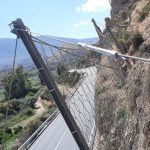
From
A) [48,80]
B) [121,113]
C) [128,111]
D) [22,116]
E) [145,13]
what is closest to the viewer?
[48,80]

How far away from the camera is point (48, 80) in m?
10.3

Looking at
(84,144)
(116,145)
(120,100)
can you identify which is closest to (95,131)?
(120,100)

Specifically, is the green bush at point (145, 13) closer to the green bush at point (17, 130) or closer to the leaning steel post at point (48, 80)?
the leaning steel post at point (48, 80)

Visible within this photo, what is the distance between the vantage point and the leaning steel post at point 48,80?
1032 centimetres

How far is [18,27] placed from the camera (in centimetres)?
1041

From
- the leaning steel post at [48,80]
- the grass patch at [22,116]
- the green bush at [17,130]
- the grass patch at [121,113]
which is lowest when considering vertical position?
the grass patch at [22,116]

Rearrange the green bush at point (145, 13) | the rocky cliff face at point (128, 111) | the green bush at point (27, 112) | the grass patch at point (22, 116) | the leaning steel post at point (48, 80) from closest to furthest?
the leaning steel post at point (48, 80) < the rocky cliff face at point (128, 111) < the green bush at point (145, 13) < the grass patch at point (22, 116) < the green bush at point (27, 112)

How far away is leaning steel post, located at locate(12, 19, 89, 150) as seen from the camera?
33.9 ft

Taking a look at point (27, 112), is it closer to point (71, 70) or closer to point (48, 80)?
point (71, 70)

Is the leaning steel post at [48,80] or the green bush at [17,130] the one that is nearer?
the leaning steel post at [48,80]

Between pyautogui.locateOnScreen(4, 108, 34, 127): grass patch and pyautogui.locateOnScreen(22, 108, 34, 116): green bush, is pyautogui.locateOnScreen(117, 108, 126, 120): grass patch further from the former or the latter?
pyautogui.locateOnScreen(22, 108, 34, 116): green bush

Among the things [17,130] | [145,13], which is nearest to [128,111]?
[145,13]

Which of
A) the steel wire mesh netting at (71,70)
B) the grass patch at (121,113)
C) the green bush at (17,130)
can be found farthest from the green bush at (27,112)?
the grass patch at (121,113)

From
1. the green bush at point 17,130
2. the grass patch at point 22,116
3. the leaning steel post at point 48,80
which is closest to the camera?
the leaning steel post at point 48,80
